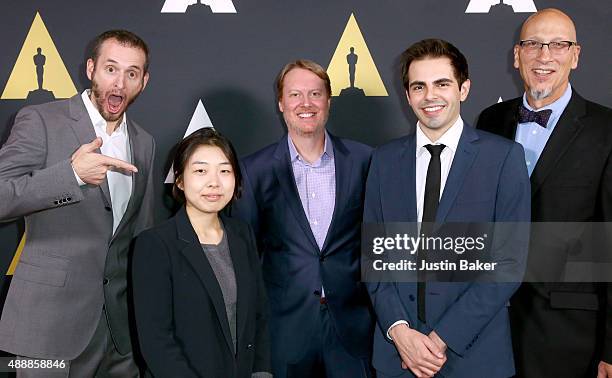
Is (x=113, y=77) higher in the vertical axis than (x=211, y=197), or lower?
higher

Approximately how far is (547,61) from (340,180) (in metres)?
0.99

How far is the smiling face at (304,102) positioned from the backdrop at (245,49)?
0.42 m

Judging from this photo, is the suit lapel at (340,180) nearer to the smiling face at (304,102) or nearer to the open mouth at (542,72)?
the smiling face at (304,102)

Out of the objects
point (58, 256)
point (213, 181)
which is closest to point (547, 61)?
point (213, 181)

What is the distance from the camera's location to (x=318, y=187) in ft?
9.78

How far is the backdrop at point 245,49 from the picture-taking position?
343 centimetres

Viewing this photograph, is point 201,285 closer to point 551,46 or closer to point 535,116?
point 535,116

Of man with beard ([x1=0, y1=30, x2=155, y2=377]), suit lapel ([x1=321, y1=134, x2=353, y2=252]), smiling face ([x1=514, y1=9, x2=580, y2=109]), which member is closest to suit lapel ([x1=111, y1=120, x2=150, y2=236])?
man with beard ([x1=0, y1=30, x2=155, y2=377])

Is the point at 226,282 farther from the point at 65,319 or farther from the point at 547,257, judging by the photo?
the point at 547,257

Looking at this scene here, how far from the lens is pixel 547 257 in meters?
2.73

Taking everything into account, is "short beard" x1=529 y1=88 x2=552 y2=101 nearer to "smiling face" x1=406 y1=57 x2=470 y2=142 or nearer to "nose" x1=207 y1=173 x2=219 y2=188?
"smiling face" x1=406 y1=57 x2=470 y2=142

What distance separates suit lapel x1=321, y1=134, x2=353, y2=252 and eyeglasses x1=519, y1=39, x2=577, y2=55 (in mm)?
890

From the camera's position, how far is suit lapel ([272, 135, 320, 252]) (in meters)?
2.87

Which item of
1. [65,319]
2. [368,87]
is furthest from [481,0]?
[65,319]
